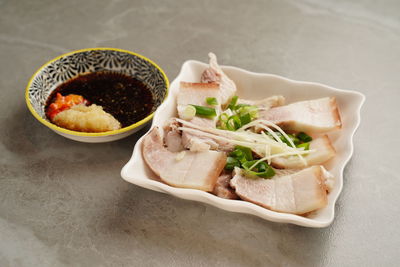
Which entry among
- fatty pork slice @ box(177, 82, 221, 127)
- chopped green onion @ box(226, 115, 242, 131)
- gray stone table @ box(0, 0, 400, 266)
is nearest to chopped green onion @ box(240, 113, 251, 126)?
chopped green onion @ box(226, 115, 242, 131)

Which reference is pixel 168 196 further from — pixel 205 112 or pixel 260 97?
pixel 260 97

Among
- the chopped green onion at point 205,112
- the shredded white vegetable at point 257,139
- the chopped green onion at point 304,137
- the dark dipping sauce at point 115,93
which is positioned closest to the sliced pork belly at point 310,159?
the shredded white vegetable at point 257,139

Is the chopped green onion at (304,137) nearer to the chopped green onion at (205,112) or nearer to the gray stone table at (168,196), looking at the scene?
the gray stone table at (168,196)

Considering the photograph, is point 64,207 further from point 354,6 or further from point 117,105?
point 354,6

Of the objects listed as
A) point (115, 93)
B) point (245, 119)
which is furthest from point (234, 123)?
point (115, 93)

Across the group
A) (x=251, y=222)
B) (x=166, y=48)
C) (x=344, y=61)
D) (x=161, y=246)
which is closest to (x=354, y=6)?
(x=344, y=61)
